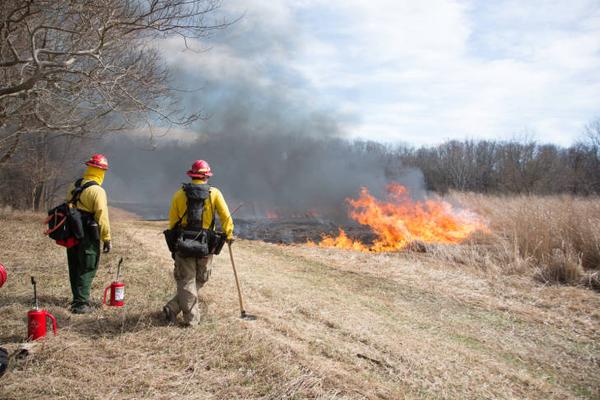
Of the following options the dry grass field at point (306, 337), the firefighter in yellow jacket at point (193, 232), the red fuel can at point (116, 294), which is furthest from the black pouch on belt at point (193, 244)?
the red fuel can at point (116, 294)

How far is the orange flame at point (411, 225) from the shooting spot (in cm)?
1343

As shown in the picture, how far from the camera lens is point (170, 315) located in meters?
4.48

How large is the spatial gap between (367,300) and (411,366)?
274 centimetres

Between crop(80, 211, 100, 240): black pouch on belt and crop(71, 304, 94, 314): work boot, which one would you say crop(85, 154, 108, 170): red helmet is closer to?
crop(80, 211, 100, 240): black pouch on belt

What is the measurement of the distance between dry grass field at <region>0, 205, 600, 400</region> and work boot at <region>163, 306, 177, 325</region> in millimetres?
109

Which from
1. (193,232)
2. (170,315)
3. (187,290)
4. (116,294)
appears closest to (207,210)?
(193,232)

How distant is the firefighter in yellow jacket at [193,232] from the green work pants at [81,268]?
1.06 m

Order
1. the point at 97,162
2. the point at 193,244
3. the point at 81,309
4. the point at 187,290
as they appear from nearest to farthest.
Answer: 1. the point at 193,244
2. the point at 187,290
3. the point at 81,309
4. the point at 97,162

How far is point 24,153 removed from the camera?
60.0 ft

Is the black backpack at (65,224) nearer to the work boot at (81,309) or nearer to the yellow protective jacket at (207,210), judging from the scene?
the work boot at (81,309)

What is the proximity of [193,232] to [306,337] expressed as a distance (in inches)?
68.5

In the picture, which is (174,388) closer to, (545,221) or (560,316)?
(560,316)

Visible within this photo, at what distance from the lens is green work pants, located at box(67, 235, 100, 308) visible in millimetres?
4719

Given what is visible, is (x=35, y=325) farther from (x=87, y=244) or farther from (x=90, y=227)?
(x=90, y=227)
